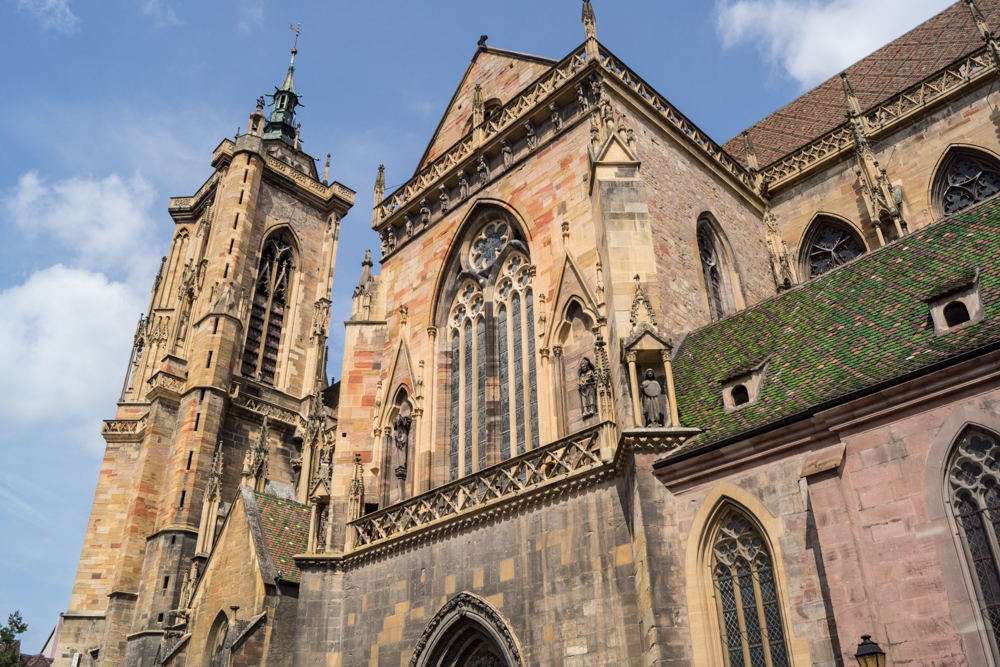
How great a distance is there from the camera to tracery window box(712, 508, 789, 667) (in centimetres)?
902

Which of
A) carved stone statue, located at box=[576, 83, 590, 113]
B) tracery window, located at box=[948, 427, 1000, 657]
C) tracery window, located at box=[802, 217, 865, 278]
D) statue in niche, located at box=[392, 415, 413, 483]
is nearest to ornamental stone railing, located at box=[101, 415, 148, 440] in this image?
statue in niche, located at box=[392, 415, 413, 483]

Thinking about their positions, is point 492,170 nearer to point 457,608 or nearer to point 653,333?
point 653,333

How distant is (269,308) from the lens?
1288 inches

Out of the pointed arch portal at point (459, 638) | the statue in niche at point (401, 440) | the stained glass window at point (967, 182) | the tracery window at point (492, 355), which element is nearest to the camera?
the pointed arch portal at point (459, 638)

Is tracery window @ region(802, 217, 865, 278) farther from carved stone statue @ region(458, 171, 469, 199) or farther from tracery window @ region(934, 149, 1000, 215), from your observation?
carved stone statue @ region(458, 171, 469, 199)

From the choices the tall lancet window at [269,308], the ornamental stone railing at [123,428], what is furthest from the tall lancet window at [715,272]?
the ornamental stone railing at [123,428]

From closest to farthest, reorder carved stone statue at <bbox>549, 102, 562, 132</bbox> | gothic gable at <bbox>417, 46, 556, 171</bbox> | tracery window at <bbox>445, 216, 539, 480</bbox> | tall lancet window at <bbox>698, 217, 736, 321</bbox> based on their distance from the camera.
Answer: tracery window at <bbox>445, 216, 539, 480</bbox> < tall lancet window at <bbox>698, 217, 736, 321</bbox> < carved stone statue at <bbox>549, 102, 562, 132</bbox> < gothic gable at <bbox>417, 46, 556, 171</bbox>

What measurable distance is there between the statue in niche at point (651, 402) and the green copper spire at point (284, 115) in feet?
115

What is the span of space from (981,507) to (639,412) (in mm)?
4341

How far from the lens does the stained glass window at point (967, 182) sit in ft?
52.1

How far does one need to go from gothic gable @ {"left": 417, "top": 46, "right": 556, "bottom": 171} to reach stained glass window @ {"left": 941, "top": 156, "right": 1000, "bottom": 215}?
8585 mm

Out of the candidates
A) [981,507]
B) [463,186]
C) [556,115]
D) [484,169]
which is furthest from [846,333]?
[463,186]

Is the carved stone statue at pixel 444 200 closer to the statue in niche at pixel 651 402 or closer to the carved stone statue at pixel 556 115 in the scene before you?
the carved stone statue at pixel 556 115

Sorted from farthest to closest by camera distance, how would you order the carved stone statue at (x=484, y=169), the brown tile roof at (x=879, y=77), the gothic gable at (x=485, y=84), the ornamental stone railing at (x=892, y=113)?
1. the brown tile roof at (x=879, y=77)
2. the gothic gable at (x=485, y=84)
3. the carved stone statue at (x=484, y=169)
4. the ornamental stone railing at (x=892, y=113)
